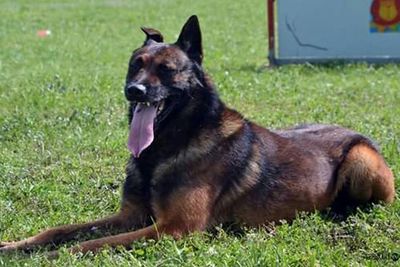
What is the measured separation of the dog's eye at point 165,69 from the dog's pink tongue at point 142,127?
22 cm

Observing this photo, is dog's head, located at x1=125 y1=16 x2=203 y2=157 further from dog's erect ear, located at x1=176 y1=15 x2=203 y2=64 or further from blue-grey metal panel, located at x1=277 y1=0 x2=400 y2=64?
blue-grey metal panel, located at x1=277 y1=0 x2=400 y2=64

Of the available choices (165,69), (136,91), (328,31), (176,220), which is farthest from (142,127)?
(328,31)

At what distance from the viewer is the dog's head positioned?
16.3ft

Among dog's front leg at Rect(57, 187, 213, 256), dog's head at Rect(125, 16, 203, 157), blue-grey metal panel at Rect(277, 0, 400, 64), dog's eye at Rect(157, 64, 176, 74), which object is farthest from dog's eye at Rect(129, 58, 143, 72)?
blue-grey metal panel at Rect(277, 0, 400, 64)

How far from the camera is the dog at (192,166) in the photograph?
498 centimetres

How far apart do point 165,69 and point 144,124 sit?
1.13 feet

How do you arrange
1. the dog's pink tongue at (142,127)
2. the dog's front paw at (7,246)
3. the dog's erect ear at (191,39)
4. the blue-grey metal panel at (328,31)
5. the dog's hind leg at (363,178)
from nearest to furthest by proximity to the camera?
the dog's front paw at (7,246)
the dog's pink tongue at (142,127)
the dog's erect ear at (191,39)
the dog's hind leg at (363,178)
the blue-grey metal panel at (328,31)

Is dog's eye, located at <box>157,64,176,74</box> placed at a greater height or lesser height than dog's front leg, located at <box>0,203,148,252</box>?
greater

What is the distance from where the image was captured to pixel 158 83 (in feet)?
16.4

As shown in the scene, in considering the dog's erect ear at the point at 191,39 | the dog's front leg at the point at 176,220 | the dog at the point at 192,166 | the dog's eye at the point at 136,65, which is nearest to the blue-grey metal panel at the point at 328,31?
the dog at the point at 192,166

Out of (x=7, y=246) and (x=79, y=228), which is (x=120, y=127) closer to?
(x=79, y=228)

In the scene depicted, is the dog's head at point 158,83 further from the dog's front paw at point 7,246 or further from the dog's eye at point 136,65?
the dog's front paw at point 7,246

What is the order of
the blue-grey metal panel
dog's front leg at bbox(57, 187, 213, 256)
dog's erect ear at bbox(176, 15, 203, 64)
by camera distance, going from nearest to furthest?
1. dog's front leg at bbox(57, 187, 213, 256)
2. dog's erect ear at bbox(176, 15, 203, 64)
3. the blue-grey metal panel

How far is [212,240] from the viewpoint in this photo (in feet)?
16.4
